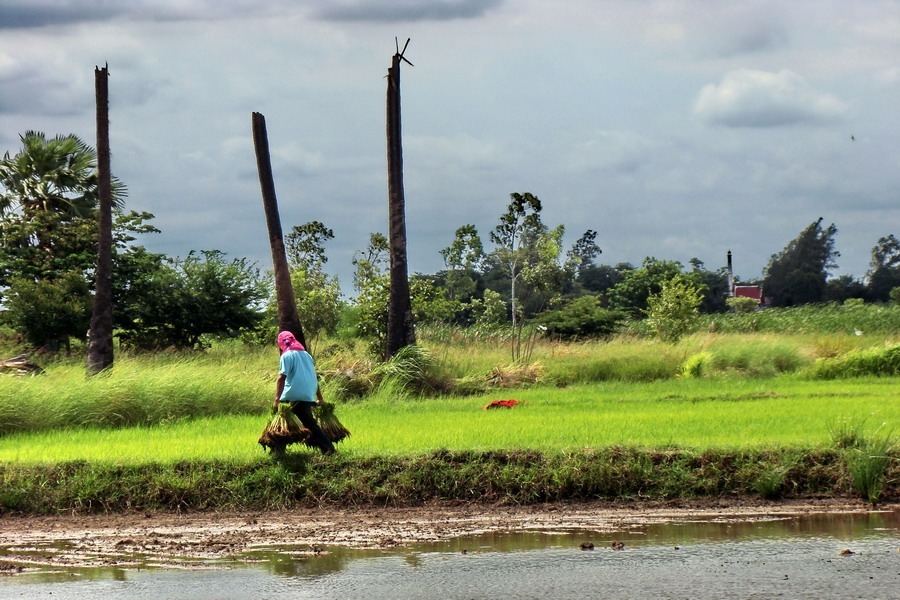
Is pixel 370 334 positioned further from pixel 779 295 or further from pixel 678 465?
pixel 779 295

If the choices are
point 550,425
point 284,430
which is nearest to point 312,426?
point 284,430

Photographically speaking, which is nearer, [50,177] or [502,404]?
[502,404]

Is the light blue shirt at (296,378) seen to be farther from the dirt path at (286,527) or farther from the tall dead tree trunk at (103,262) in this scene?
the tall dead tree trunk at (103,262)

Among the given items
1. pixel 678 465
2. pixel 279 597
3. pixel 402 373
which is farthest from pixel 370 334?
pixel 279 597

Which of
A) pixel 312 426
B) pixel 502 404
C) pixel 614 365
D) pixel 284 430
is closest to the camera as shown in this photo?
pixel 284 430

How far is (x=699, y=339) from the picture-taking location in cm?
3344

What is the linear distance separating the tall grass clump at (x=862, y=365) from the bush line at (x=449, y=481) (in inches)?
622

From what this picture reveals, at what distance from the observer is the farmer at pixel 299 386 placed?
1320 centimetres

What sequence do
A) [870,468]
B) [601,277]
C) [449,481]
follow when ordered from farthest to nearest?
[601,277], [449,481], [870,468]

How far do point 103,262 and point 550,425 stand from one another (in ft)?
54.2

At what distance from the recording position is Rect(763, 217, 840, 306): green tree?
336 feet

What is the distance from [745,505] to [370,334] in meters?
23.7

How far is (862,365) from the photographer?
2803 cm

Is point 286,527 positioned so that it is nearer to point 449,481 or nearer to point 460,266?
point 449,481
